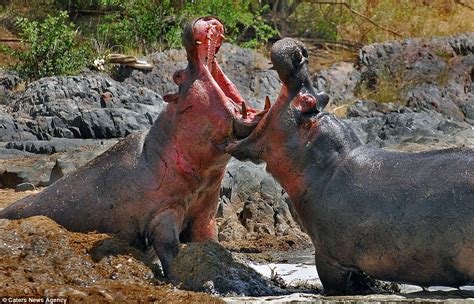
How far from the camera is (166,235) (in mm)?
8133

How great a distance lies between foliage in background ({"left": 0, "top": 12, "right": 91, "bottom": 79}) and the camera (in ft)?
67.5

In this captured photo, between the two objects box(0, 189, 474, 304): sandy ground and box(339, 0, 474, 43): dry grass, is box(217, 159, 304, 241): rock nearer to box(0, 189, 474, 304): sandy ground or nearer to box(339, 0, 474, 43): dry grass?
box(0, 189, 474, 304): sandy ground

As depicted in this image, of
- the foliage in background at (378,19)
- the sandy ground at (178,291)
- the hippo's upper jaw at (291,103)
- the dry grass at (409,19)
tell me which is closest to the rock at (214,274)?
the sandy ground at (178,291)

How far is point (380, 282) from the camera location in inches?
302

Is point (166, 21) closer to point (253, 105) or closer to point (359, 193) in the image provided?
point (253, 105)

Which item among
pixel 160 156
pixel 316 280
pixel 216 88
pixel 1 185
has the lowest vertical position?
pixel 1 185

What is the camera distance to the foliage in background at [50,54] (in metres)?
20.6

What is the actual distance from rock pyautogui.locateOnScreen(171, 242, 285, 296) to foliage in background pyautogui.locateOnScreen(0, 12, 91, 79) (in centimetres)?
1310

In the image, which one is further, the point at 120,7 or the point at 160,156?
the point at 120,7

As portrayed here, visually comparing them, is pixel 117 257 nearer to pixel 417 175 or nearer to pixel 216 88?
pixel 216 88

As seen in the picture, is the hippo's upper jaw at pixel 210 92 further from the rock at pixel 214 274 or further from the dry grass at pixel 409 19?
the dry grass at pixel 409 19

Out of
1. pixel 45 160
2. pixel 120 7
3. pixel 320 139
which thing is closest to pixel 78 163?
pixel 45 160

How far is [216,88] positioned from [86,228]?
1448 mm

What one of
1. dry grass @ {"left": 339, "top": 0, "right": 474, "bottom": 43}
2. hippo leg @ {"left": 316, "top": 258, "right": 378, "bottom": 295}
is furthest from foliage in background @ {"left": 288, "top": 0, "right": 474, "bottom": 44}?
hippo leg @ {"left": 316, "top": 258, "right": 378, "bottom": 295}
